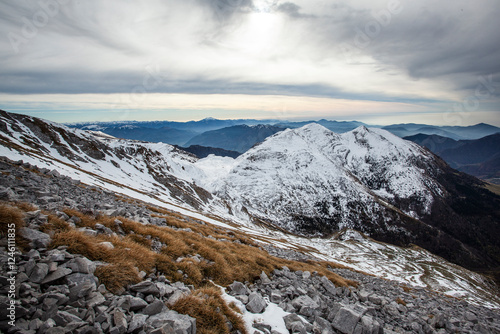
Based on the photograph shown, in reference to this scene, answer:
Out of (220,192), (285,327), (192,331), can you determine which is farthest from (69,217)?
(220,192)

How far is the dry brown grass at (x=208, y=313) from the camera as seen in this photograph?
686 cm

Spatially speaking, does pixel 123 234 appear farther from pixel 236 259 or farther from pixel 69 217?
pixel 236 259

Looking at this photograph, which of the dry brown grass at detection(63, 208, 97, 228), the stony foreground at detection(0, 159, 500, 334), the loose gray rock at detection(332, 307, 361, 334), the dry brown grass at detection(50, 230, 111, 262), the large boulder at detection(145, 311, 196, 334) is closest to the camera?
the stony foreground at detection(0, 159, 500, 334)

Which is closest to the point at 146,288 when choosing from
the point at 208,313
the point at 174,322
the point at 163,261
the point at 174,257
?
the point at 174,322

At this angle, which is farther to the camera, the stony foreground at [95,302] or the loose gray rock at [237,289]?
the loose gray rock at [237,289]

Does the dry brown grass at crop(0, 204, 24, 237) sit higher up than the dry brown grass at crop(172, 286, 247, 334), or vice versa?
the dry brown grass at crop(0, 204, 24, 237)

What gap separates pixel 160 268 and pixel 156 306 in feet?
9.38

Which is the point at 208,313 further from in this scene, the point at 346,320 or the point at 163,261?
the point at 346,320

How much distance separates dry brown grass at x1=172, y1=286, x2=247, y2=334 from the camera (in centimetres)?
686

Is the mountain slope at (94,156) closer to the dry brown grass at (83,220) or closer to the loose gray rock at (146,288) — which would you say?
the dry brown grass at (83,220)

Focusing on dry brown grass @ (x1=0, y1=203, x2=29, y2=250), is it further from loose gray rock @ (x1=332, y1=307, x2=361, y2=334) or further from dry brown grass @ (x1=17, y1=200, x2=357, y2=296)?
loose gray rock @ (x1=332, y1=307, x2=361, y2=334)

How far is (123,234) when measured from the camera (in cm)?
1103

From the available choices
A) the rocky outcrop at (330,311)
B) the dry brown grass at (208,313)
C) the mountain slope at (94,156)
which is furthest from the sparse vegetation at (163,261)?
the mountain slope at (94,156)

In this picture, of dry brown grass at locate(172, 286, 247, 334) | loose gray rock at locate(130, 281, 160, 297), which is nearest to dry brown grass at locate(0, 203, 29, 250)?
loose gray rock at locate(130, 281, 160, 297)
